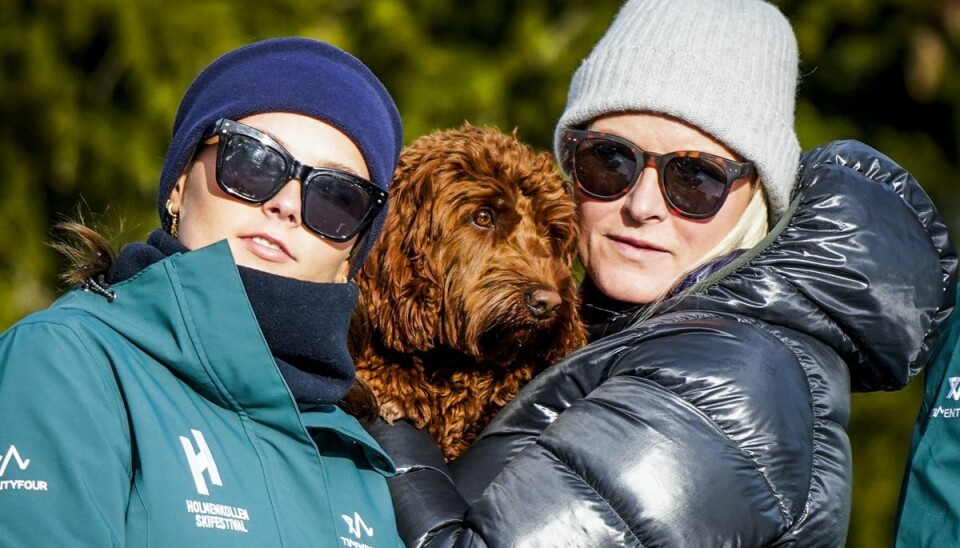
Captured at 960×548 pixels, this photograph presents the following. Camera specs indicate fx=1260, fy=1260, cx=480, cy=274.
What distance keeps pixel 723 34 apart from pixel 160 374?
72.6 inches

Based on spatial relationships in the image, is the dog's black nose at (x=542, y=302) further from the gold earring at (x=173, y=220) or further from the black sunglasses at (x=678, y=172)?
the gold earring at (x=173, y=220)

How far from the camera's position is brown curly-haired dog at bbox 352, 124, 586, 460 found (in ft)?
11.0

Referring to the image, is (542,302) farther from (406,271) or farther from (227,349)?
(227,349)

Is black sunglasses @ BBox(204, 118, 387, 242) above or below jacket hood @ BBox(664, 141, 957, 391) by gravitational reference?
above

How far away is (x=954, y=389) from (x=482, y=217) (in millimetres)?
1304

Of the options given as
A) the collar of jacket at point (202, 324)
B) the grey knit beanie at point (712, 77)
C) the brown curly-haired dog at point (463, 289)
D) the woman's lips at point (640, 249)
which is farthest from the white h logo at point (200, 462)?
the grey knit beanie at point (712, 77)

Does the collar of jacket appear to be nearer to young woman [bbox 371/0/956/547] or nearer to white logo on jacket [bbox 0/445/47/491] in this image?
white logo on jacket [bbox 0/445/47/491]

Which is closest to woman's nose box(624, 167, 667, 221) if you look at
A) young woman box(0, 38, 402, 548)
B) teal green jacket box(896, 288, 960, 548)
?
young woman box(0, 38, 402, 548)

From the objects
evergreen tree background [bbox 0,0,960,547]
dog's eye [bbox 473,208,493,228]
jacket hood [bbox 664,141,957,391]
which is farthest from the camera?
evergreen tree background [bbox 0,0,960,547]

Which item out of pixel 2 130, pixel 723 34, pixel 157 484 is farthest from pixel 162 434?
pixel 2 130

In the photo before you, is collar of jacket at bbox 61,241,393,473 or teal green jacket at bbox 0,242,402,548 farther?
collar of jacket at bbox 61,241,393,473

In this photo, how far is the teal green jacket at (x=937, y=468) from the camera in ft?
10.2

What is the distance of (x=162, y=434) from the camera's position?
214 centimetres

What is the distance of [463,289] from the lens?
3375mm
